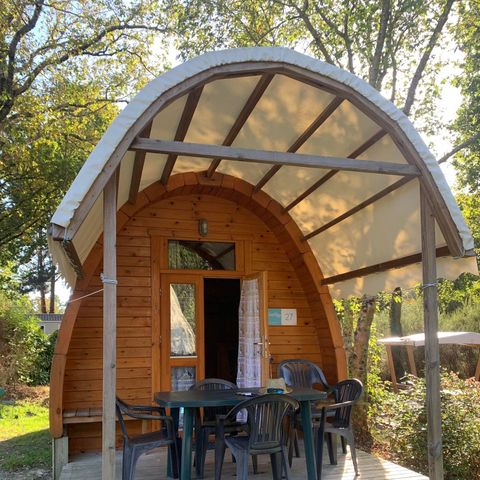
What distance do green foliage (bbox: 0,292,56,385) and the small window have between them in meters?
9.26

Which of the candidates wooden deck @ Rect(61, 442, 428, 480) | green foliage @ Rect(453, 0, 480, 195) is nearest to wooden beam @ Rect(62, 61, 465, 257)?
wooden deck @ Rect(61, 442, 428, 480)

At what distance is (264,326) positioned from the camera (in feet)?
21.2

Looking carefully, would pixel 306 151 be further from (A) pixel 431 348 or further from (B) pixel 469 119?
(B) pixel 469 119

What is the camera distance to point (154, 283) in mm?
6355

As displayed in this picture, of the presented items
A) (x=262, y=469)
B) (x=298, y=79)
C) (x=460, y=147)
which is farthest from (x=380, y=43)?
(x=262, y=469)

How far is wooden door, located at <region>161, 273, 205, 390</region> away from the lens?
630 centimetres

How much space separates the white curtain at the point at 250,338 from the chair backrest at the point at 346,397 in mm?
1191

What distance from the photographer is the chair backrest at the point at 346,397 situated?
503 cm

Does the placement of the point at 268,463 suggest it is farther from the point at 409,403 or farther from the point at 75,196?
the point at 75,196

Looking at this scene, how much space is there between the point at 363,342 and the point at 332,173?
151 inches

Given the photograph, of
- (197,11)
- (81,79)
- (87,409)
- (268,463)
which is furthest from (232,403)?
(81,79)

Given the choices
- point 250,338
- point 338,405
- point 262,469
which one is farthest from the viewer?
point 250,338

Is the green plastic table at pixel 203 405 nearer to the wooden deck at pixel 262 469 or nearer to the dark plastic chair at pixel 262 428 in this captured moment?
the dark plastic chair at pixel 262 428

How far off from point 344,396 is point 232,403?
5.78ft
